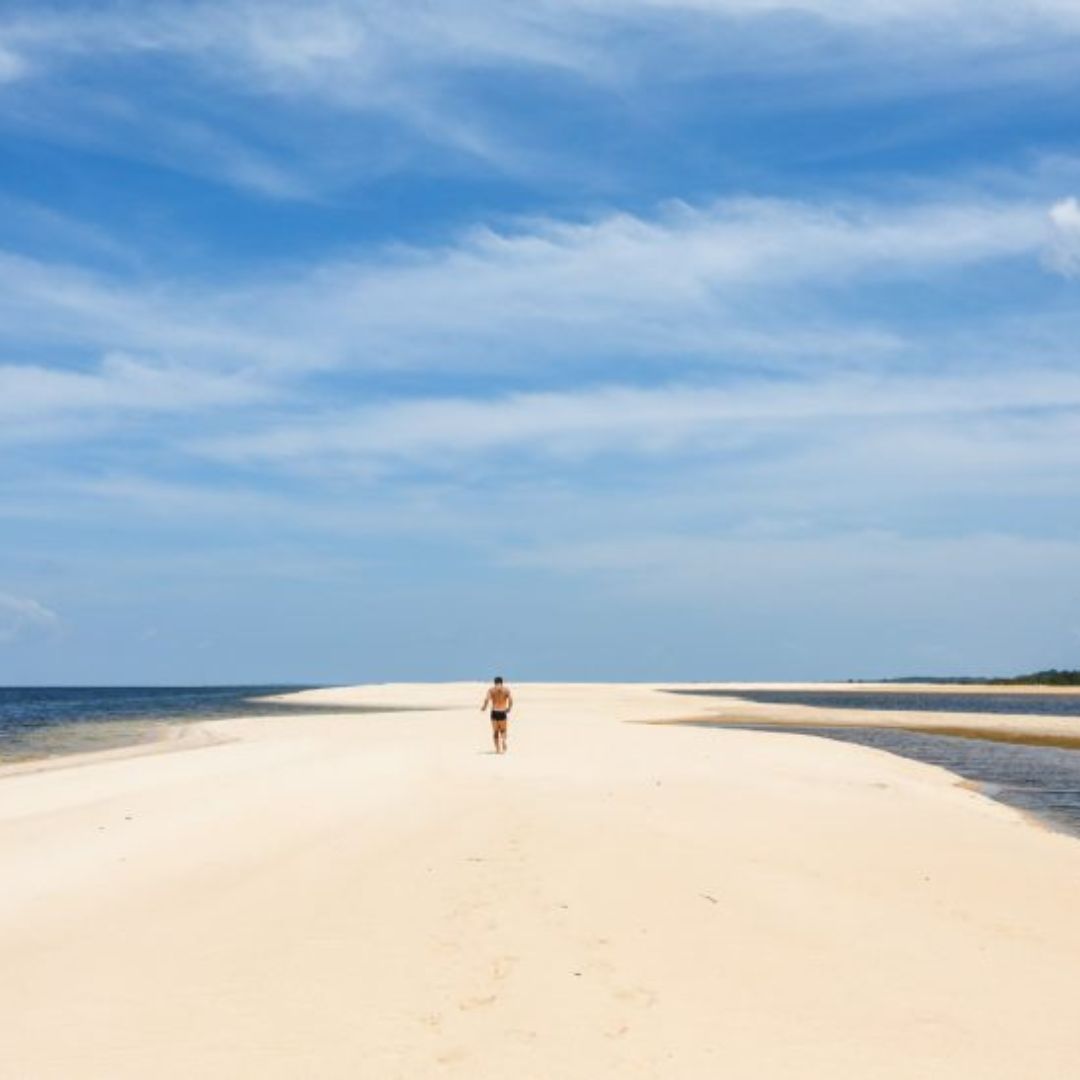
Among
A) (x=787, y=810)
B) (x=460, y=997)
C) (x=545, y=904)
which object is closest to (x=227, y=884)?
(x=545, y=904)

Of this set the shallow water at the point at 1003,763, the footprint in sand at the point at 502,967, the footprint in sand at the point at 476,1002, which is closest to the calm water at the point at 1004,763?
the shallow water at the point at 1003,763

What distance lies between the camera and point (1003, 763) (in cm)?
3528

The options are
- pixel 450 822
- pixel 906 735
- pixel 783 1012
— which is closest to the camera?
pixel 783 1012

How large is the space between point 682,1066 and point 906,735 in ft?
146

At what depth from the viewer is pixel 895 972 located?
9.77 metres

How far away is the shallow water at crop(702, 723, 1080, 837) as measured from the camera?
24.4 metres

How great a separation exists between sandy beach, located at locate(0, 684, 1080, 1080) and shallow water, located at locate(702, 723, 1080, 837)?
10.8 feet

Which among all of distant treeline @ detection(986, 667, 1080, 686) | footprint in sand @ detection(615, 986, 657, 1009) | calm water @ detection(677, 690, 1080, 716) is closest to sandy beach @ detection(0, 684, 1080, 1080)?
footprint in sand @ detection(615, 986, 657, 1009)

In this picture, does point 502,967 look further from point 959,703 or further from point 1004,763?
point 959,703

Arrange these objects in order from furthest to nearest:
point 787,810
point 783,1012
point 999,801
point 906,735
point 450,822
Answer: point 906,735 < point 999,801 < point 787,810 < point 450,822 < point 783,1012

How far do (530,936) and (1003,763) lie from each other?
2879 cm

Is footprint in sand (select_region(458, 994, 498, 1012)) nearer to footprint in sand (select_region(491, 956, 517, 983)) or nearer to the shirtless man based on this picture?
footprint in sand (select_region(491, 956, 517, 983))

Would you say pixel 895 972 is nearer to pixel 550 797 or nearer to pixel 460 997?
pixel 460 997

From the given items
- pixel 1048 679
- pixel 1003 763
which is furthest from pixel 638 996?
pixel 1048 679
